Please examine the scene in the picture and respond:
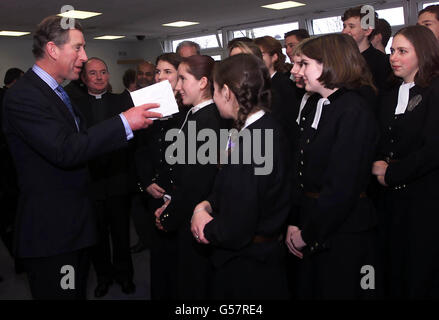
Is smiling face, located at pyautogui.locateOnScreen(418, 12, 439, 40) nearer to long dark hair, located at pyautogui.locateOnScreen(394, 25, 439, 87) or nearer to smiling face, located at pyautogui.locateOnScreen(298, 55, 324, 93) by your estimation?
long dark hair, located at pyautogui.locateOnScreen(394, 25, 439, 87)

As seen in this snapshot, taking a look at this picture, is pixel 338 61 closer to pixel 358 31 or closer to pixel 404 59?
pixel 404 59

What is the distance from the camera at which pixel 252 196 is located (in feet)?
5.12

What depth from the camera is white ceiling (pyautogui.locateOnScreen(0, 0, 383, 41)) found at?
26.1 feet

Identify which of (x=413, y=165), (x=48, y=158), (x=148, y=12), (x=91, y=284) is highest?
(x=148, y=12)

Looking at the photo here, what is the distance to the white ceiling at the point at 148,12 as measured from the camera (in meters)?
7.96

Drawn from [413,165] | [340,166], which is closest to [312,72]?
[340,166]

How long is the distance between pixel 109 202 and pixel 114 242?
1.12 ft

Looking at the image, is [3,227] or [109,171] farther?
[3,227]

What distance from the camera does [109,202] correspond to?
333 cm

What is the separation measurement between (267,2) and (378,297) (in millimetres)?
8071

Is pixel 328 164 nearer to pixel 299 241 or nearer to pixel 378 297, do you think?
pixel 299 241

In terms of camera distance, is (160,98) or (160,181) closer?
(160,98)

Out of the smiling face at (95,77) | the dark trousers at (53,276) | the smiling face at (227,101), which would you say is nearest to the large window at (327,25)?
the smiling face at (95,77)
